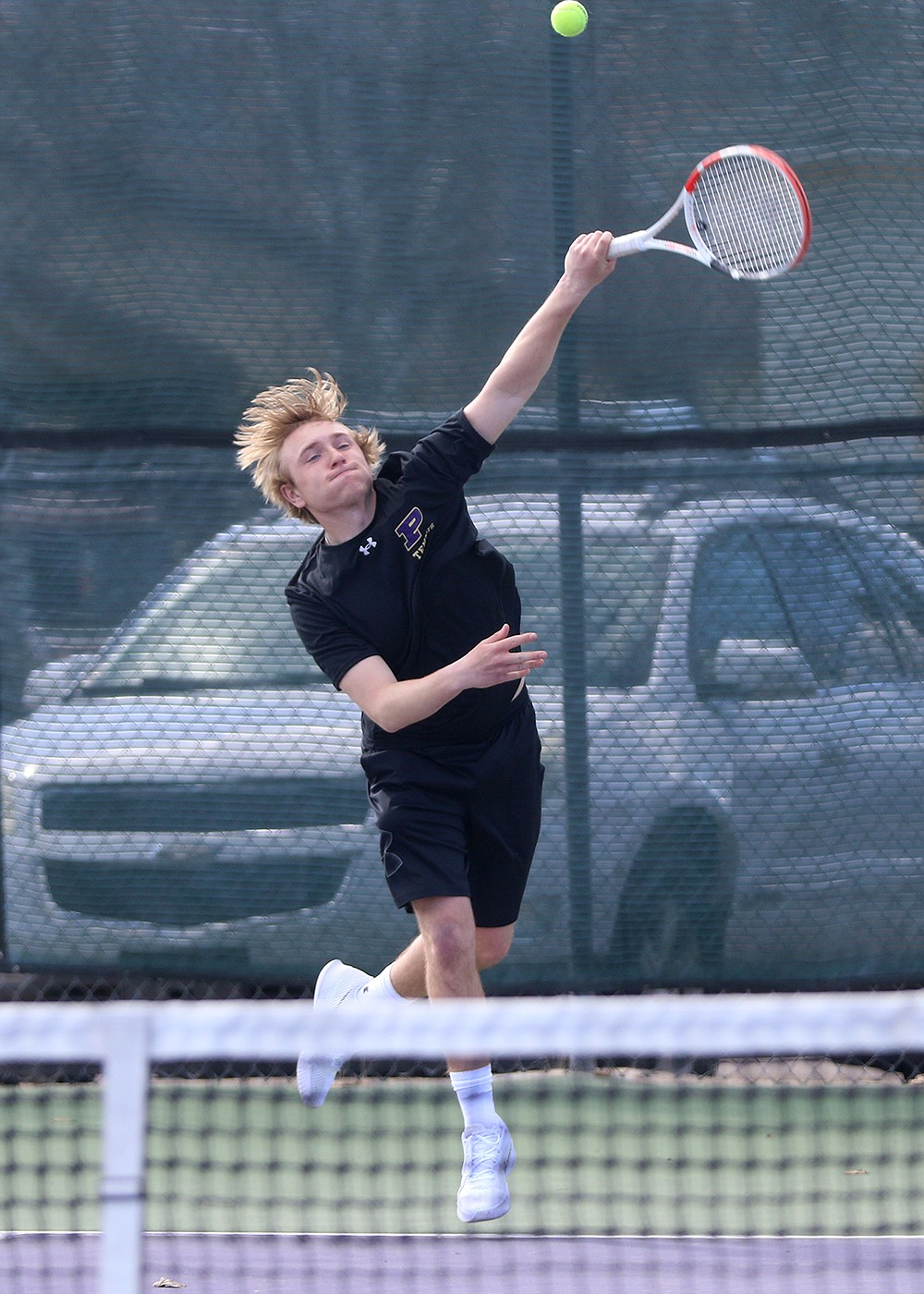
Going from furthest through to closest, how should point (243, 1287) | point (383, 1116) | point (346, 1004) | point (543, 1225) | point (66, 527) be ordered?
point (66, 527) → point (383, 1116) → point (346, 1004) → point (543, 1225) → point (243, 1287)

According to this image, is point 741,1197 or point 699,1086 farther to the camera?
point 699,1086

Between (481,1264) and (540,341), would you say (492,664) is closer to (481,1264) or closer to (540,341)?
(540,341)

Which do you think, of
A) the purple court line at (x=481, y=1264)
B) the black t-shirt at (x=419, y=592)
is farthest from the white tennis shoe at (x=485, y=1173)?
the black t-shirt at (x=419, y=592)

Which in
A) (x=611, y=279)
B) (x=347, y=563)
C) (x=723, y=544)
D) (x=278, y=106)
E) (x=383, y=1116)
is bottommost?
(x=383, y=1116)

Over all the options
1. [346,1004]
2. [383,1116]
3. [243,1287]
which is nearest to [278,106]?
[346,1004]

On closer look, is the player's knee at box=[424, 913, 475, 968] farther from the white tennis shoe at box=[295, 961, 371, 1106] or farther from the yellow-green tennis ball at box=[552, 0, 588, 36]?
the yellow-green tennis ball at box=[552, 0, 588, 36]

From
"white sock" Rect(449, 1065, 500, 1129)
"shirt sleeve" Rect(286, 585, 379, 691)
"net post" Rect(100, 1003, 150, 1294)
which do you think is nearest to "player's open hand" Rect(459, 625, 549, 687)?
"shirt sleeve" Rect(286, 585, 379, 691)

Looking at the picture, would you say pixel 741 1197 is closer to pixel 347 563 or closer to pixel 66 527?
pixel 347 563

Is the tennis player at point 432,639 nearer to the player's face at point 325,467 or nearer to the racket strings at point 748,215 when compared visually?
the player's face at point 325,467

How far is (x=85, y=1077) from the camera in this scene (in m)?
4.14

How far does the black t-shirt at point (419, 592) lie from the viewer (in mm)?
3037

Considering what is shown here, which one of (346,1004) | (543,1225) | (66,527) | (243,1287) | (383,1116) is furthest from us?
(66,527)

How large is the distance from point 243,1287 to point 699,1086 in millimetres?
1471

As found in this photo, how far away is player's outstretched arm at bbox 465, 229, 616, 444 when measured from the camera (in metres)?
2.87
